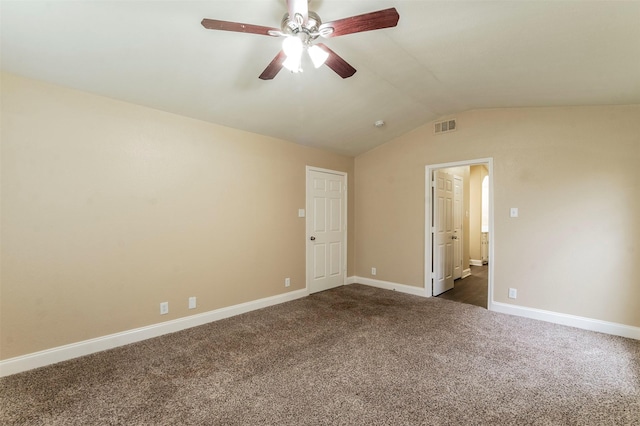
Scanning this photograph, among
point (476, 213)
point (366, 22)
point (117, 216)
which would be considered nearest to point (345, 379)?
point (366, 22)

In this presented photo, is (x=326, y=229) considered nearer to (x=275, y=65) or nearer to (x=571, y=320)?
(x=275, y=65)

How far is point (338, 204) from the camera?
518cm

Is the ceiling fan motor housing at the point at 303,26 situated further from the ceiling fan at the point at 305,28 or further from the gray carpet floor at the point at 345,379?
the gray carpet floor at the point at 345,379

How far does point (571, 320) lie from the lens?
333 centimetres

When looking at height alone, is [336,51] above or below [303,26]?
above

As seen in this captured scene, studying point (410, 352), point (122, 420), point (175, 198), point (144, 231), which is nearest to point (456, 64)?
point (410, 352)

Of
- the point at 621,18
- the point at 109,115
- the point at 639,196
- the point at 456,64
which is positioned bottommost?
the point at 639,196

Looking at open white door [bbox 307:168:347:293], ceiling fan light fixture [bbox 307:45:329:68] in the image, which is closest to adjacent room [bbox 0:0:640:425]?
ceiling fan light fixture [bbox 307:45:329:68]

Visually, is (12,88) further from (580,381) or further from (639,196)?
(639,196)

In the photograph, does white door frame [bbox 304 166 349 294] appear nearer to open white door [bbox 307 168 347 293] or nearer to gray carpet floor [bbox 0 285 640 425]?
open white door [bbox 307 168 347 293]

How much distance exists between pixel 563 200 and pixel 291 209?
3.47 meters

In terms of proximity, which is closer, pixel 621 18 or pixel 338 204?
pixel 621 18

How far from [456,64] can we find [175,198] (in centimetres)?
320

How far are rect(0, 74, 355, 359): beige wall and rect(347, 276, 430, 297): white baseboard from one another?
6.30 feet
